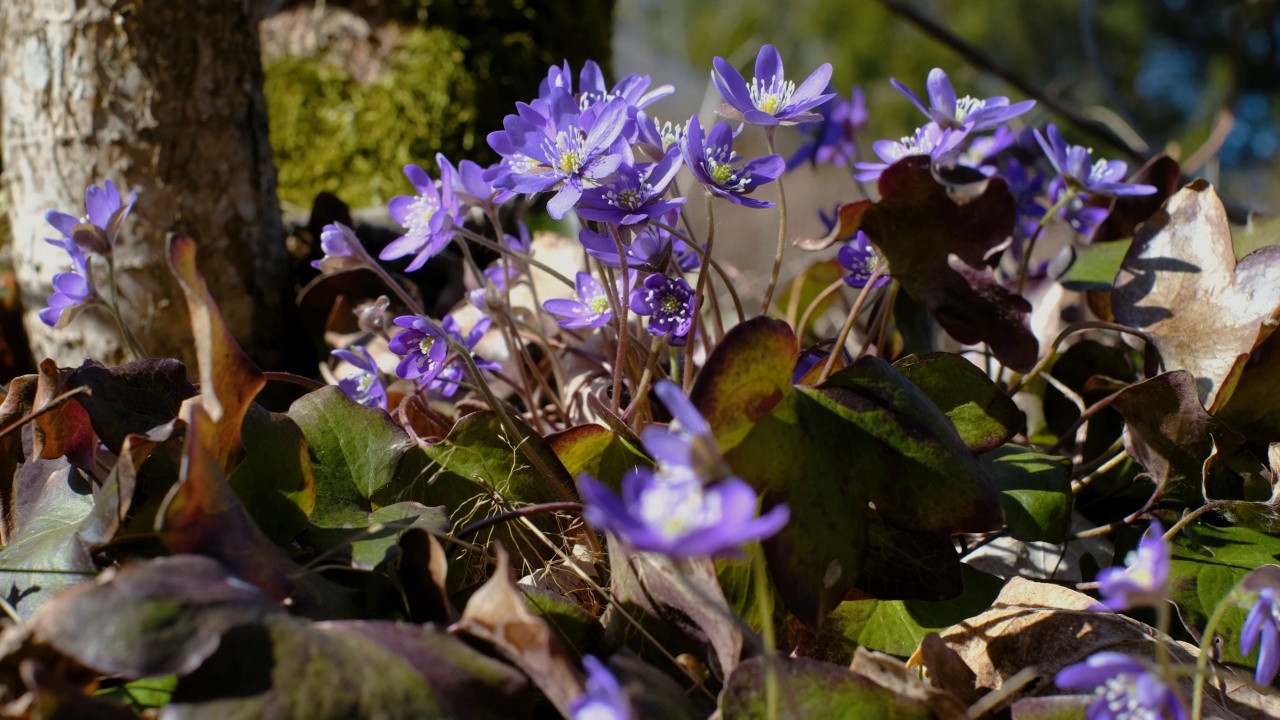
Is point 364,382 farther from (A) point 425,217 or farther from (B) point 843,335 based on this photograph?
(B) point 843,335

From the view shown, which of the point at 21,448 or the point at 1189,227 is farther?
the point at 1189,227

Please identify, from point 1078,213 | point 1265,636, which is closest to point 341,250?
point 1265,636

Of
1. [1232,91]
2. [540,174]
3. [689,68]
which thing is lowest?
[689,68]

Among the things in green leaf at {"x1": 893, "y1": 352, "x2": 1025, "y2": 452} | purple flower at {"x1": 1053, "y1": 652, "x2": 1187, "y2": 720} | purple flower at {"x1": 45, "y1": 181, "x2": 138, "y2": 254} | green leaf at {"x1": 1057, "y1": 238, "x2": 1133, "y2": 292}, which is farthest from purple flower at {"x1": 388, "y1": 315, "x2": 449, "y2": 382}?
green leaf at {"x1": 1057, "y1": 238, "x2": 1133, "y2": 292}

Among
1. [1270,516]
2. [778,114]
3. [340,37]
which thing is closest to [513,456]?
[778,114]

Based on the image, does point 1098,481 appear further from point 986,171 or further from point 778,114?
point 778,114
